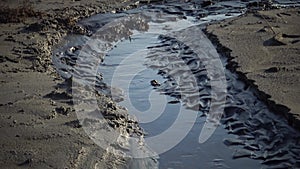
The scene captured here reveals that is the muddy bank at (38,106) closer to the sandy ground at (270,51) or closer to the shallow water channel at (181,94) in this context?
the shallow water channel at (181,94)

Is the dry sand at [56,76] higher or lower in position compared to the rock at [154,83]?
higher

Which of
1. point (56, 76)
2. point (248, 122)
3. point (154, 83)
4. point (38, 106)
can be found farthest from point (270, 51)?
→ point (38, 106)

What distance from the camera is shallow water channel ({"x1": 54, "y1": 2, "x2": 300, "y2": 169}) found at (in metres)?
5.25

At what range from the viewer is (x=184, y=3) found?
12.6 m

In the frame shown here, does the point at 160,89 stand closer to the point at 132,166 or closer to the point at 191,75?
the point at 191,75

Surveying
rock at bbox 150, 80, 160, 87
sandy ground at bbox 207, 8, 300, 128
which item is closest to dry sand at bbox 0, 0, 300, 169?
sandy ground at bbox 207, 8, 300, 128

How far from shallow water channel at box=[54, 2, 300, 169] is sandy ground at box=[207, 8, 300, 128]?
183 millimetres

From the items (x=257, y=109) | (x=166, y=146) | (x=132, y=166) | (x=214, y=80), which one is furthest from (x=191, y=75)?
(x=132, y=166)

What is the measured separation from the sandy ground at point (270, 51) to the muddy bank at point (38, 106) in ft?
6.48

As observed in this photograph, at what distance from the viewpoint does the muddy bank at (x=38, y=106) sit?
4.61 metres

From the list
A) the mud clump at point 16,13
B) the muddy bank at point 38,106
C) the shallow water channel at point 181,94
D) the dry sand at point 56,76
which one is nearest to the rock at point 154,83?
the shallow water channel at point 181,94

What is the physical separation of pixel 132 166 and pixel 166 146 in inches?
30.9

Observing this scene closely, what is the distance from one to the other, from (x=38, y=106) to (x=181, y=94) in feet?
7.37

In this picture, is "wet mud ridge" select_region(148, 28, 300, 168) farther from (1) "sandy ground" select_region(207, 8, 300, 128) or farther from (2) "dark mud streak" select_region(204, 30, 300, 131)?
(1) "sandy ground" select_region(207, 8, 300, 128)
